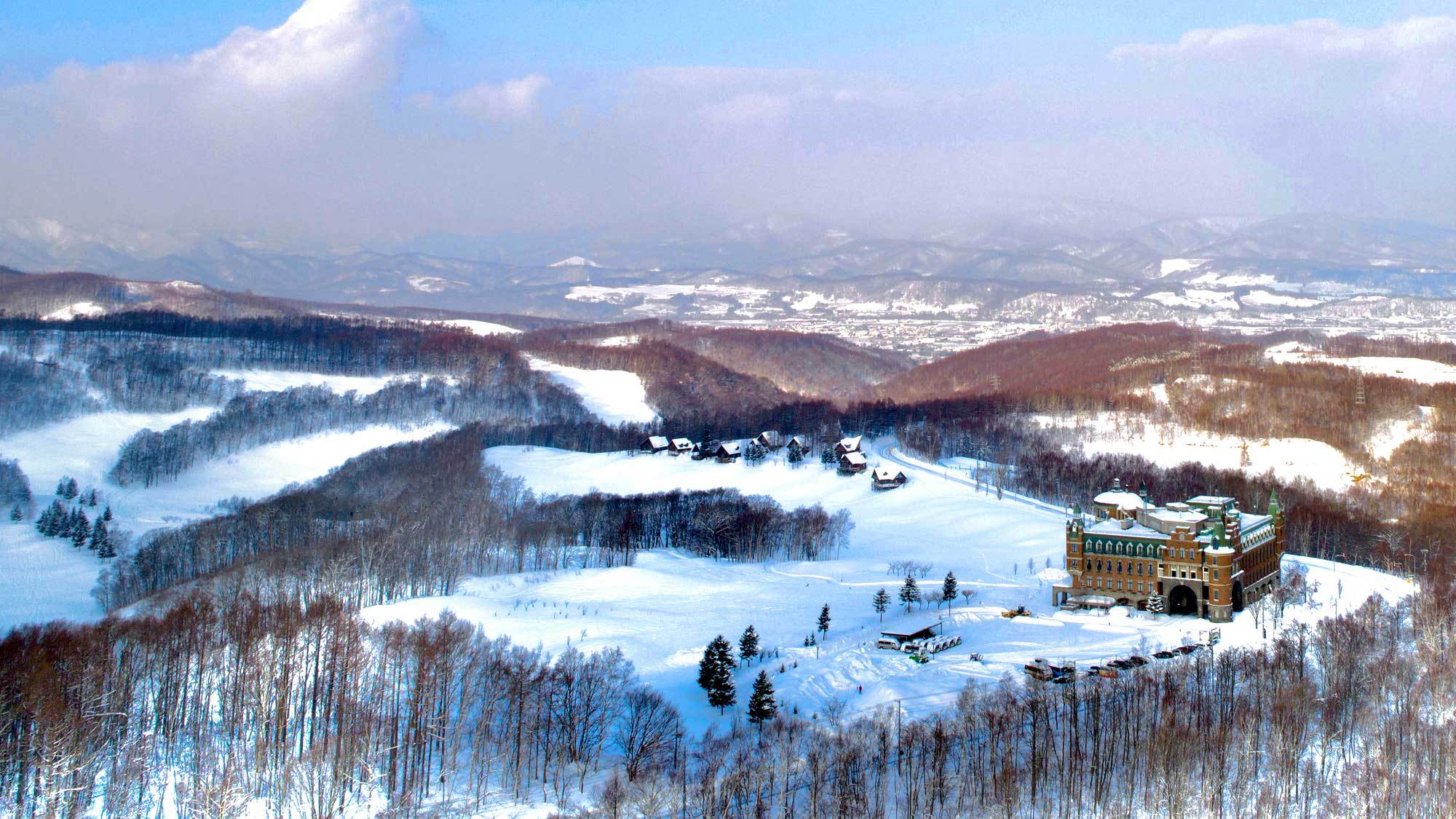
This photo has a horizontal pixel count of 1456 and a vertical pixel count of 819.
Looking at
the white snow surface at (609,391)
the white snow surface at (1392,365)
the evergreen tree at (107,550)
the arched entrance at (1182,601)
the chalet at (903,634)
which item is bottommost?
the evergreen tree at (107,550)

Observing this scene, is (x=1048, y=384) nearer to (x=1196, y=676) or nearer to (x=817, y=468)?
(x=817, y=468)

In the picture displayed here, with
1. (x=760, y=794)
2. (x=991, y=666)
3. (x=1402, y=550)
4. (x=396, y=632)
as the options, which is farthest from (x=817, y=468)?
(x=760, y=794)

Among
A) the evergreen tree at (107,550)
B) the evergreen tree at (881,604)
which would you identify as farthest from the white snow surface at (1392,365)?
the evergreen tree at (107,550)

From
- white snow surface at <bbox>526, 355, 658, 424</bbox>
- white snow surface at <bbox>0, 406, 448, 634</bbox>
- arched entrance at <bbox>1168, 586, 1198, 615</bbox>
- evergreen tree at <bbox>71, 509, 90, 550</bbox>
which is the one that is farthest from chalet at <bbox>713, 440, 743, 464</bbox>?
arched entrance at <bbox>1168, 586, 1198, 615</bbox>

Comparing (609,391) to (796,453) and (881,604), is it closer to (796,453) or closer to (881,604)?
(796,453)

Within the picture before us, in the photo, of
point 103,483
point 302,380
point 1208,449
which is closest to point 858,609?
point 1208,449

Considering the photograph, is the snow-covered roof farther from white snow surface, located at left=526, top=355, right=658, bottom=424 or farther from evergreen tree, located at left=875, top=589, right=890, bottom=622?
white snow surface, located at left=526, top=355, right=658, bottom=424

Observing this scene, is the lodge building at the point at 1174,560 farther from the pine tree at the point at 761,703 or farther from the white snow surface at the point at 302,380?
the white snow surface at the point at 302,380
